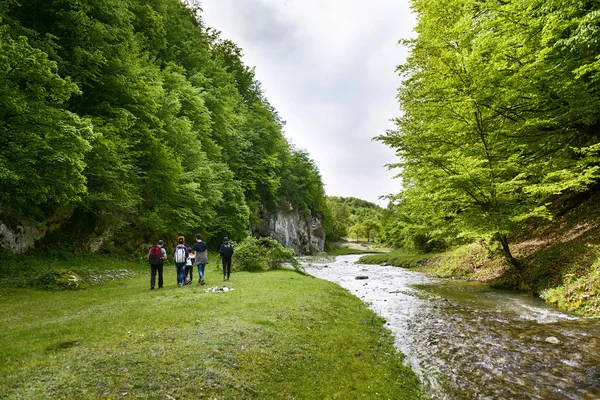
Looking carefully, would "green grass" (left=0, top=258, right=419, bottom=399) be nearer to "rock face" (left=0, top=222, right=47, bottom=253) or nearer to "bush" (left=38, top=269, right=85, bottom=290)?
"bush" (left=38, top=269, right=85, bottom=290)

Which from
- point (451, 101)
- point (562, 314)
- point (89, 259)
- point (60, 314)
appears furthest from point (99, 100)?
point (562, 314)

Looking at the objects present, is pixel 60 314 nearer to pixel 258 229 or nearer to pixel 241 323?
pixel 241 323

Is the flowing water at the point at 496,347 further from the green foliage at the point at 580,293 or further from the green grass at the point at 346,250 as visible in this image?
the green grass at the point at 346,250

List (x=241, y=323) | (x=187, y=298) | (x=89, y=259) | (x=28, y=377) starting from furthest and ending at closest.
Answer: (x=89, y=259) < (x=187, y=298) < (x=241, y=323) < (x=28, y=377)

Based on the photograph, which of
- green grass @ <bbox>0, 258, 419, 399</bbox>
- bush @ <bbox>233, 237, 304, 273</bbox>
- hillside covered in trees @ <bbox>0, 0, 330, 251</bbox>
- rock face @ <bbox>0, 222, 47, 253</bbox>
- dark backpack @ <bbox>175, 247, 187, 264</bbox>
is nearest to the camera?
green grass @ <bbox>0, 258, 419, 399</bbox>

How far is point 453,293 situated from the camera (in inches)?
614

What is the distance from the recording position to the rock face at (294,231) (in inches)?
2346

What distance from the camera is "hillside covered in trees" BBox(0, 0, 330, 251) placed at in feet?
41.1

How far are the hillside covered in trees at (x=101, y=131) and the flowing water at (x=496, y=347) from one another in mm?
15353

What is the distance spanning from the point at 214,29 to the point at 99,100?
5643 centimetres

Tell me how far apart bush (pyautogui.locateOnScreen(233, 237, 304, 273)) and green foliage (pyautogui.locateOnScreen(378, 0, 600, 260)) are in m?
10.5

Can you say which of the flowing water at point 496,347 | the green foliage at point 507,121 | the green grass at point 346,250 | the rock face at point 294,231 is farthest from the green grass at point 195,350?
the green grass at point 346,250

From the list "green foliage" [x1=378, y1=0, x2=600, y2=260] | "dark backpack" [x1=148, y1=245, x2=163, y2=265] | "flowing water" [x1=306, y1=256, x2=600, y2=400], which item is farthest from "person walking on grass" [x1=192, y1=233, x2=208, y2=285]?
"green foliage" [x1=378, y1=0, x2=600, y2=260]

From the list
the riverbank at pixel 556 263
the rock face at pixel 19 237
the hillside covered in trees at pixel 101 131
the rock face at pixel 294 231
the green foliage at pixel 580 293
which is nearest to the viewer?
the green foliage at pixel 580 293
